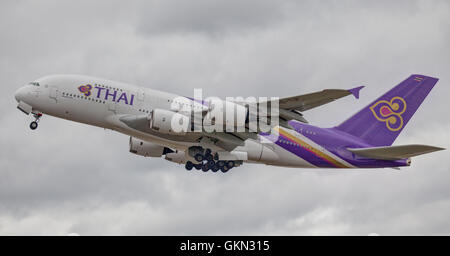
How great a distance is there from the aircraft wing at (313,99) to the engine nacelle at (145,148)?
48.3 feet

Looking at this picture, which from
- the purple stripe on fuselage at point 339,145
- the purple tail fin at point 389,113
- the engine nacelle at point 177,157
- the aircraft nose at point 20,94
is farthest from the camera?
the engine nacelle at point 177,157

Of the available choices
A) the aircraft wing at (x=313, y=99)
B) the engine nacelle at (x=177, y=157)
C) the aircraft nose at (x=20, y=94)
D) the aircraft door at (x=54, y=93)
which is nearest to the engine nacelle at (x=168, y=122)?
the aircraft door at (x=54, y=93)

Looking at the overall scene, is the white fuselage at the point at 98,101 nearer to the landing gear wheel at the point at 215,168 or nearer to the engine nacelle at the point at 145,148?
the landing gear wheel at the point at 215,168

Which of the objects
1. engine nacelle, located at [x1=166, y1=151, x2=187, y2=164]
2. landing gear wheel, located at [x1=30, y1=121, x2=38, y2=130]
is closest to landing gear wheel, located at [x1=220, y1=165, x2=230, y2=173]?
engine nacelle, located at [x1=166, y1=151, x2=187, y2=164]

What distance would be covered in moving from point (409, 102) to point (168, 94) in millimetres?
20339

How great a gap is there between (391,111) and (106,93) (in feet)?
75.7

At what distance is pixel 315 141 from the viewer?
57531mm

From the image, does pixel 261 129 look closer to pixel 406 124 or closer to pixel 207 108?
pixel 207 108

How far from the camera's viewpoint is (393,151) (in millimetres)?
56250

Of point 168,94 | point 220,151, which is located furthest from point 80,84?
point 220,151

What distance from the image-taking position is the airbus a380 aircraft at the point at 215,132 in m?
52.8

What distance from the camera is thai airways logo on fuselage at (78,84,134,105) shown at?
53.3 meters

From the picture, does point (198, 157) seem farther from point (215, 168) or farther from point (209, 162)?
point (215, 168)

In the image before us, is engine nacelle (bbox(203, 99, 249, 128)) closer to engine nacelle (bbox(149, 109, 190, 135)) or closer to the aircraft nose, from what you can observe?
engine nacelle (bbox(149, 109, 190, 135))
